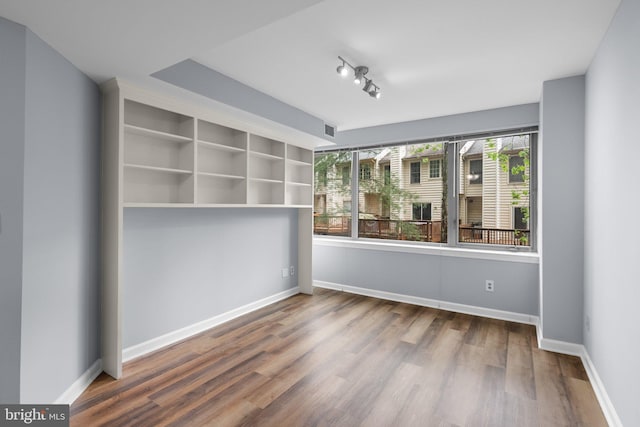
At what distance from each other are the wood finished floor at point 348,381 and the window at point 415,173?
2.03 metres

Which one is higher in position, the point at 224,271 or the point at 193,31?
the point at 193,31

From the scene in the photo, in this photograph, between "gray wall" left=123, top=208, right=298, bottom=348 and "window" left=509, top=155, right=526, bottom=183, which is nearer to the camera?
"gray wall" left=123, top=208, right=298, bottom=348

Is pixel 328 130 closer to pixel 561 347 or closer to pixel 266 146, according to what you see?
pixel 266 146

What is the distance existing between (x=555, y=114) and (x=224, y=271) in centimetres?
374

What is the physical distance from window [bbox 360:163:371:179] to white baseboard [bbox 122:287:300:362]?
2.25 metres

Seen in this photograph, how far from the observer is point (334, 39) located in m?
2.25

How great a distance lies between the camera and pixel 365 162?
16.4 feet

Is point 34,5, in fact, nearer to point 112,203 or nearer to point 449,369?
point 112,203

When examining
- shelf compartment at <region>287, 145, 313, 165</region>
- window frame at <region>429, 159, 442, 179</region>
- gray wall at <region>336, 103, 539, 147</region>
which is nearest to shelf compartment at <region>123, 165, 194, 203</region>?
shelf compartment at <region>287, 145, 313, 165</region>

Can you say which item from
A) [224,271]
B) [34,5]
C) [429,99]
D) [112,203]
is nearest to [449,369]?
[224,271]

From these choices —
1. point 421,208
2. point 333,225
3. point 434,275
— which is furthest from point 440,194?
point 333,225

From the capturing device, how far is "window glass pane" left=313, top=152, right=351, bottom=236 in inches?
204

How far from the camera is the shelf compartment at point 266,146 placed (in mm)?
3883

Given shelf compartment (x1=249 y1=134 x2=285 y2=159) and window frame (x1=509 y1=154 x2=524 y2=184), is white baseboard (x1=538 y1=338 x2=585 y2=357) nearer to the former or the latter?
window frame (x1=509 y1=154 x2=524 y2=184)
